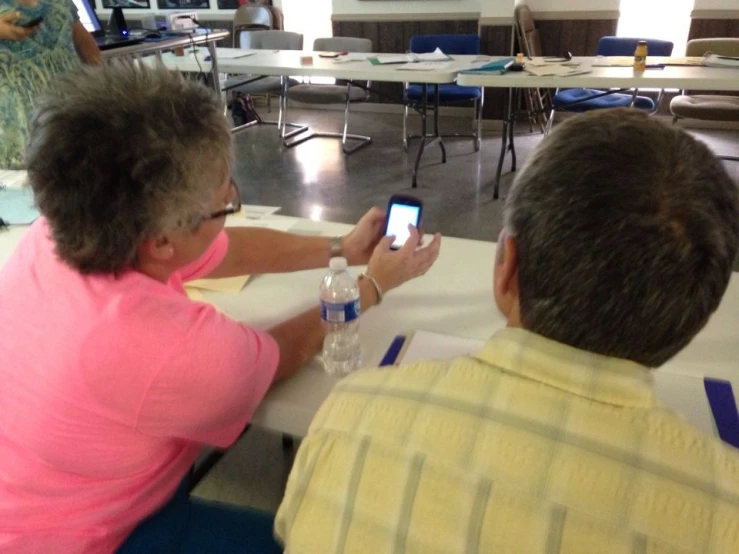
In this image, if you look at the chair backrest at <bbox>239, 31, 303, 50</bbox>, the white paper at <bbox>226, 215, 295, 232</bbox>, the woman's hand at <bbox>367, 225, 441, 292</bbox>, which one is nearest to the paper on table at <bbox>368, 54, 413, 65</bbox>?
the chair backrest at <bbox>239, 31, 303, 50</bbox>

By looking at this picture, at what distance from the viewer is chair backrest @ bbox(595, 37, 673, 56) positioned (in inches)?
174

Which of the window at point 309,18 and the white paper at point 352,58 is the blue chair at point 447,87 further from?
the window at point 309,18

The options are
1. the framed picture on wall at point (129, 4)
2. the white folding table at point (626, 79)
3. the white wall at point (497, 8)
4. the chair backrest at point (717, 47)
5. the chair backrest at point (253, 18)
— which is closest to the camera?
the white folding table at point (626, 79)

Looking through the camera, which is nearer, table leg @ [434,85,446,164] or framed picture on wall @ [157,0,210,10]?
table leg @ [434,85,446,164]

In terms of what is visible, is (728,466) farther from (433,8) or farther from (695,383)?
(433,8)

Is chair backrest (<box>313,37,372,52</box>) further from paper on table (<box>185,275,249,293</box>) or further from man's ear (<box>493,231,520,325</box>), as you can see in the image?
man's ear (<box>493,231,520,325</box>)

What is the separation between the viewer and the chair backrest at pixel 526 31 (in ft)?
17.0

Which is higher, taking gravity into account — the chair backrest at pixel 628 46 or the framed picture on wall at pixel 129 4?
the framed picture on wall at pixel 129 4

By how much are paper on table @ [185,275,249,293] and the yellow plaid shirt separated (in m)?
0.74

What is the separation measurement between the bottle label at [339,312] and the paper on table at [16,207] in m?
1.01

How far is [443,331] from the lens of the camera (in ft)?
3.92

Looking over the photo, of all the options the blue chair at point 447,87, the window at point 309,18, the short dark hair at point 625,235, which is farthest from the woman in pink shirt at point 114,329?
the window at point 309,18

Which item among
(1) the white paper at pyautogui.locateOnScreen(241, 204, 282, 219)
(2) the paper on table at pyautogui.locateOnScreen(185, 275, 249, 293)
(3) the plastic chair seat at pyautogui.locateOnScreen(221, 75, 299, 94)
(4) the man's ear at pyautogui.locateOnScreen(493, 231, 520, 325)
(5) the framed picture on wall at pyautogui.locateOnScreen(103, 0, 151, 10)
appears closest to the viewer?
(4) the man's ear at pyautogui.locateOnScreen(493, 231, 520, 325)

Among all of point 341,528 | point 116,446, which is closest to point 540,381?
point 341,528
